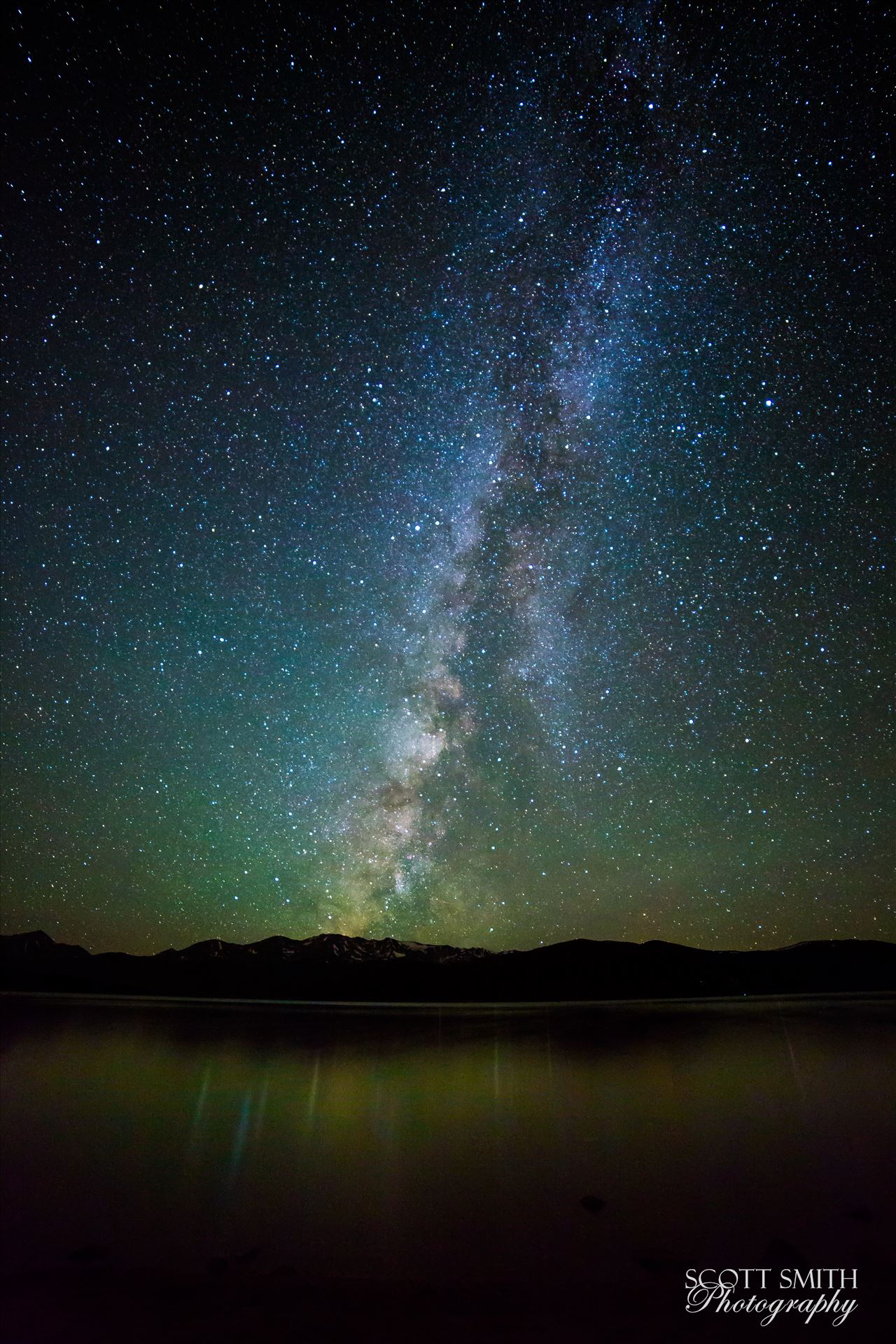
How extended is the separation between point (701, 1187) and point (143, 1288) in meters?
5.04

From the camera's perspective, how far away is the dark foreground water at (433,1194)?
3.83 metres

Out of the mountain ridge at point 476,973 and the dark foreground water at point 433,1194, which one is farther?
the mountain ridge at point 476,973

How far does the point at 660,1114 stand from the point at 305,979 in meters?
80.4

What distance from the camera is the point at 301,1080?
12492mm

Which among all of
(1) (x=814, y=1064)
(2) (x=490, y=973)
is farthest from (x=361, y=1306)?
(2) (x=490, y=973)

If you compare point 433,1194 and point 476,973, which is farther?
point 476,973

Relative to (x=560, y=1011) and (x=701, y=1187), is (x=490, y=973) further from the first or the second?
(x=701, y=1187)

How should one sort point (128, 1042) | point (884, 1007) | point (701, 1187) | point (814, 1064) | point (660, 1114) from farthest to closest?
point (884, 1007) → point (128, 1042) → point (814, 1064) → point (660, 1114) → point (701, 1187)

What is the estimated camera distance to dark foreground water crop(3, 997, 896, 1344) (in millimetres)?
3828

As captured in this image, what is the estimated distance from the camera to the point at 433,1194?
20.2ft

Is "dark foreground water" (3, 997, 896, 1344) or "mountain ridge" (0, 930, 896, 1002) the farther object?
"mountain ridge" (0, 930, 896, 1002)

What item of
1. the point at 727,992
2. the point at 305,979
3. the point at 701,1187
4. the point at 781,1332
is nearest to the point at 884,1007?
the point at 727,992

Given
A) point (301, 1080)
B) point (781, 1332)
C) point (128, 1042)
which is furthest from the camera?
point (128, 1042)

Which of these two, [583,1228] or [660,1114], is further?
[660,1114]
